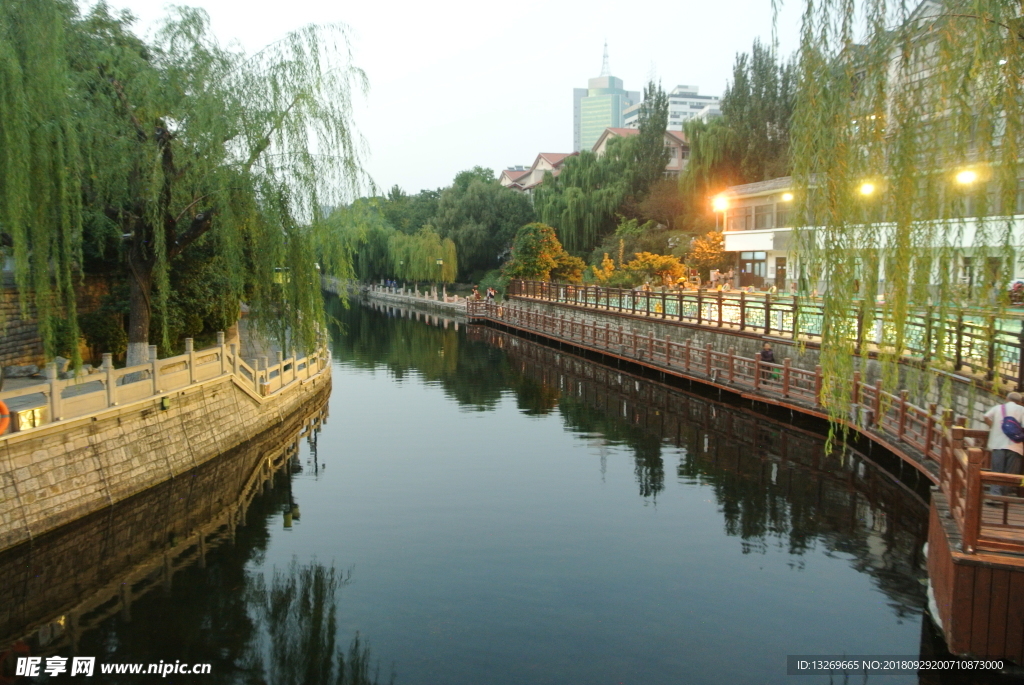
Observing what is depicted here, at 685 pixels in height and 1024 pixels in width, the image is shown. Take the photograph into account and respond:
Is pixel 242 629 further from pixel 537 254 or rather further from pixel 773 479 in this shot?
pixel 537 254

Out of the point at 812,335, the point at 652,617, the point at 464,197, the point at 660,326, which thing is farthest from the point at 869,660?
the point at 464,197

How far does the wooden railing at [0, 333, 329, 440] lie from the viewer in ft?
29.6

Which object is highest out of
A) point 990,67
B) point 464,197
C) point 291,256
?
point 464,197

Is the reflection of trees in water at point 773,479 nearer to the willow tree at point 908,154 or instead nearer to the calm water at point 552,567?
the calm water at point 552,567

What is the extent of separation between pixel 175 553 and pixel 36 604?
5.54 feet

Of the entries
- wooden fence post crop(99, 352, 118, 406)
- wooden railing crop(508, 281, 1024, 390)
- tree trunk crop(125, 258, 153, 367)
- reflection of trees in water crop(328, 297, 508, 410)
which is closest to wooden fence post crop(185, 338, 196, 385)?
tree trunk crop(125, 258, 153, 367)

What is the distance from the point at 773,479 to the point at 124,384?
983cm

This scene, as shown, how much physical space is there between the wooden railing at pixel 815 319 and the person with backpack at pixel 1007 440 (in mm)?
722

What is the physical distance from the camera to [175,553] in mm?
9289

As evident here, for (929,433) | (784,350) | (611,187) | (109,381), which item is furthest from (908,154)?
(611,187)

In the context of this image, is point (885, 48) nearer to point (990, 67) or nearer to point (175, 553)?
point (990, 67)

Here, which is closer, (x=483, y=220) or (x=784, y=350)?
(x=784, y=350)

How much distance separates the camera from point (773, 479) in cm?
1208

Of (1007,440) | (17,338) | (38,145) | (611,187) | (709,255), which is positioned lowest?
(1007,440)
